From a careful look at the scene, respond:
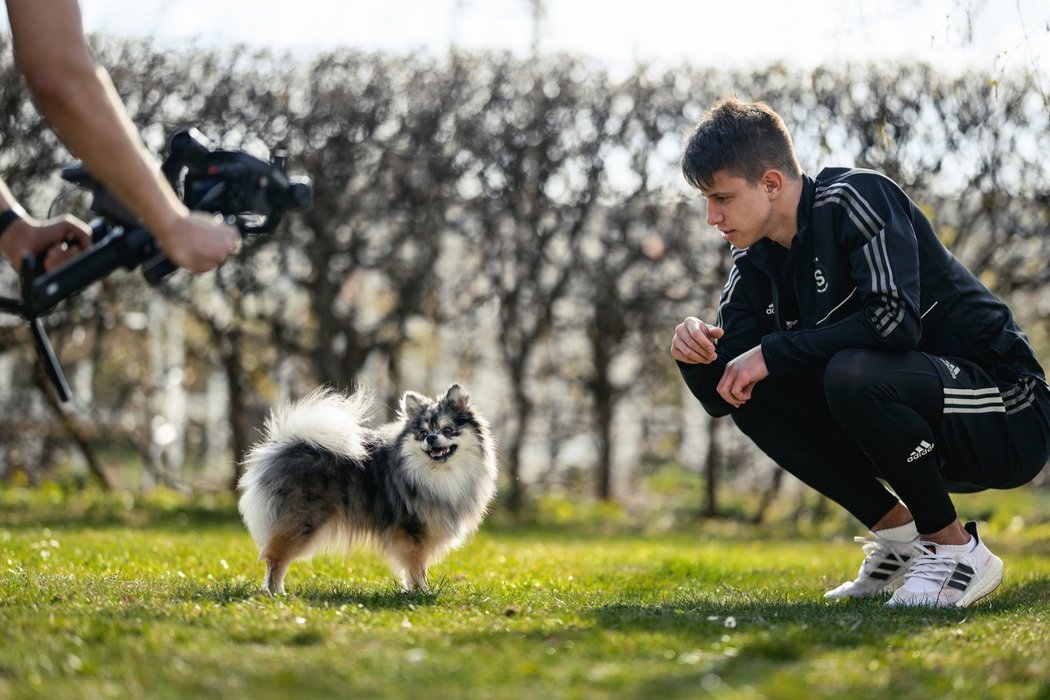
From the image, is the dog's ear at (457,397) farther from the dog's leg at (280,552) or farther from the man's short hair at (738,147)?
the man's short hair at (738,147)

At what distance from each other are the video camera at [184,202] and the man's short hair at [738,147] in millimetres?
1345

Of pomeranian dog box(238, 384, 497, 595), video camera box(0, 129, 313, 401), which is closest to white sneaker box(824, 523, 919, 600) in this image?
pomeranian dog box(238, 384, 497, 595)

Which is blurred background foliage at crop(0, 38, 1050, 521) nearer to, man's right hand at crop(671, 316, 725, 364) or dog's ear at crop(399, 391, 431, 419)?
dog's ear at crop(399, 391, 431, 419)

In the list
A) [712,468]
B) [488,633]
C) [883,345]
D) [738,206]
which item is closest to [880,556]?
[883,345]

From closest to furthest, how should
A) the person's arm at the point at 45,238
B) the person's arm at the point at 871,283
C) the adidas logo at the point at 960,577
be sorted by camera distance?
the person's arm at the point at 45,238, the person's arm at the point at 871,283, the adidas logo at the point at 960,577

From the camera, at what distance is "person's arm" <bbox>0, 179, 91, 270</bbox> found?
288 cm

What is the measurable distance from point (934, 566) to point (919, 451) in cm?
39

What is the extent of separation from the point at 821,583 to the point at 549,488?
4518mm

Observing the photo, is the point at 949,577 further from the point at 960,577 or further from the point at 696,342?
the point at 696,342

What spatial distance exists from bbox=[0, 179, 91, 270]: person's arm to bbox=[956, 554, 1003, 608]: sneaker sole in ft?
9.27

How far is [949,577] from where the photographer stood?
348 cm

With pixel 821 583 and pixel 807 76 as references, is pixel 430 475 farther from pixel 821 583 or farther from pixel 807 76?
pixel 807 76

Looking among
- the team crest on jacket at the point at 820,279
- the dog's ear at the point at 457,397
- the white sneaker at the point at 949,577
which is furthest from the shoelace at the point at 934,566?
the dog's ear at the point at 457,397

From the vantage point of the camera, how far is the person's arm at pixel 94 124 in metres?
2.33
